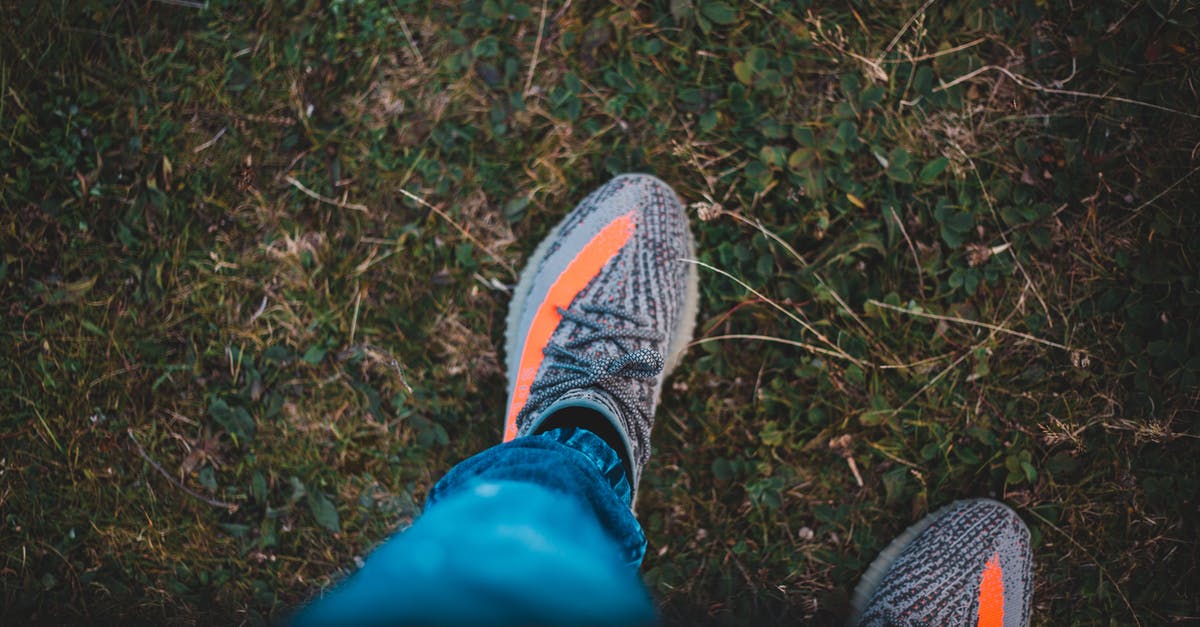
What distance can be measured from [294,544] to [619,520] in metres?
1.40

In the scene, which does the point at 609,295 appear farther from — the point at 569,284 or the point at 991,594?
the point at 991,594

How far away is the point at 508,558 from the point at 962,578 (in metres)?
1.59

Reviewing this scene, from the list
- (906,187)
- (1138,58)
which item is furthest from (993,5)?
(906,187)

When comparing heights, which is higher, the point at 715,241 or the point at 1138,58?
the point at 1138,58

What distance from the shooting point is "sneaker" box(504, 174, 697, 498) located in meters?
2.00

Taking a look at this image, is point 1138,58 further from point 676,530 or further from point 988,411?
point 676,530

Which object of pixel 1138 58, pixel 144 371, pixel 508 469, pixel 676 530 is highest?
pixel 1138 58

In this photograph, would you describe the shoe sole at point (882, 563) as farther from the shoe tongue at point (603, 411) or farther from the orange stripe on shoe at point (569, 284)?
the orange stripe on shoe at point (569, 284)

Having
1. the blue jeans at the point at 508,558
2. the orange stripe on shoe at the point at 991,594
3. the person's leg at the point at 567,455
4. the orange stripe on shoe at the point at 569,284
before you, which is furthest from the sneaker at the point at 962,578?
the orange stripe on shoe at the point at 569,284

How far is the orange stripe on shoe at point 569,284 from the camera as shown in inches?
80.8

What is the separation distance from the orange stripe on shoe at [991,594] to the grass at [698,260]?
0.19 m

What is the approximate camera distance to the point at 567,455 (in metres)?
1.47

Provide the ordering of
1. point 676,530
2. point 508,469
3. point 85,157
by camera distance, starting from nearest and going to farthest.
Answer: point 508,469
point 676,530
point 85,157

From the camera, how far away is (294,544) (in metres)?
2.26
